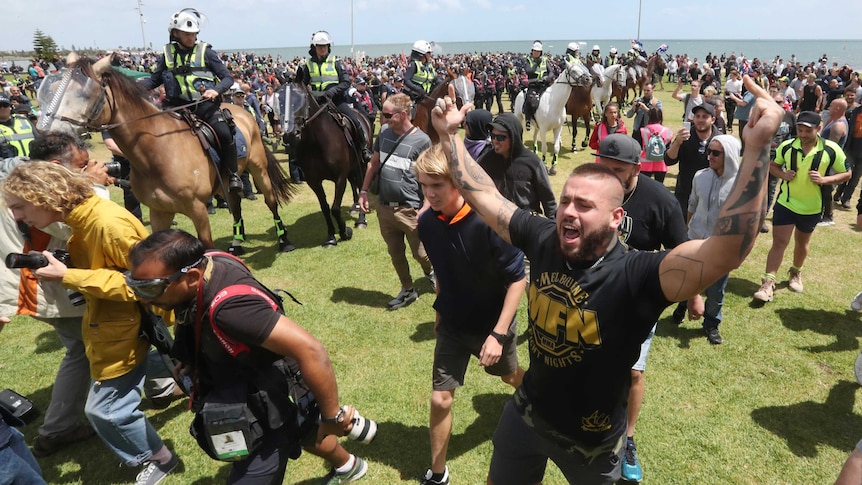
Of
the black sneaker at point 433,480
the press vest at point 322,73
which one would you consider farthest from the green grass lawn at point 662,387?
the press vest at point 322,73

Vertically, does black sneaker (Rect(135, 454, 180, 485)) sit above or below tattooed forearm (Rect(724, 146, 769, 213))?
below

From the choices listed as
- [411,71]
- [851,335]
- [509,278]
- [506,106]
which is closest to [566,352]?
[509,278]

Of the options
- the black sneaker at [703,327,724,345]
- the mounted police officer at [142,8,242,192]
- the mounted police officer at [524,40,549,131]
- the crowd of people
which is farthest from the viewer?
the mounted police officer at [524,40,549,131]

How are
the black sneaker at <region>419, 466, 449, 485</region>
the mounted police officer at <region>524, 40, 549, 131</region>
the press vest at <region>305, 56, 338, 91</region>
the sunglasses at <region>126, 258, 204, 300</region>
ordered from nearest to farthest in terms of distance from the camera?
the sunglasses at <region>126, 258, 204, 300</region>
the black sneaker at <region>419, 466, 449, 485</region>
the press vest at <region>305, 56, 338, 91</region>
the mounted police officer at <region>524, 40, 549, 131</region>

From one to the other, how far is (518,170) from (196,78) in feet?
16.3

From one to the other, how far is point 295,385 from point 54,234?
2.01 meters

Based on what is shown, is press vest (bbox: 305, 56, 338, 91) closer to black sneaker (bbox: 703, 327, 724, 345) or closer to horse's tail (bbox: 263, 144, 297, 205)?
horse's tail (bbox: 263, 144, 297, 205)

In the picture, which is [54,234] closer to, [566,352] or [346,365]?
[346,365]

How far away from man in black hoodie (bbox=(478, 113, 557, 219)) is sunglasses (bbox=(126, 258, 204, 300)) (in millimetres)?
3255

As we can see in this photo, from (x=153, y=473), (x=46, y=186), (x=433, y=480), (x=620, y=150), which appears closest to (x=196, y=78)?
(x=46, y=186)

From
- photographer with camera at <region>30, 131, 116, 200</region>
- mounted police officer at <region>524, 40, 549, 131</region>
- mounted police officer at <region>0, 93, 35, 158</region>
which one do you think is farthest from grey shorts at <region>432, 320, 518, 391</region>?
mounted police officer at <region>524, 40, 549, 131</region>

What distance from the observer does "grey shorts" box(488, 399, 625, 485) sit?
2248 mm

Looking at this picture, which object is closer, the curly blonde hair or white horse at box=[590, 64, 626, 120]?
the curly blonde hair

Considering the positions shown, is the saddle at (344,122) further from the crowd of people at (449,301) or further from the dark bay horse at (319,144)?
the crowd of people at (449,301)
